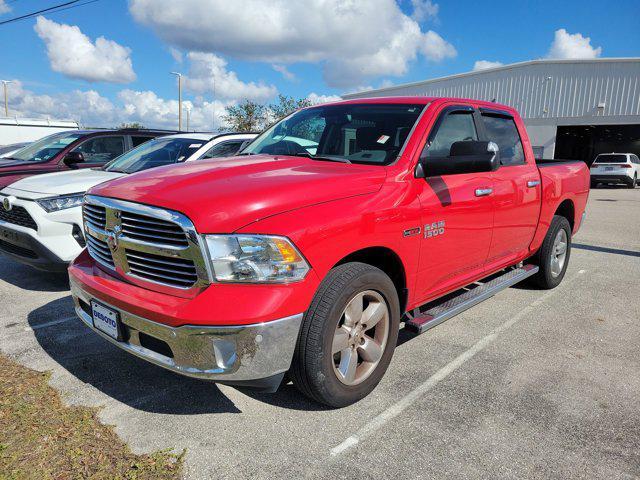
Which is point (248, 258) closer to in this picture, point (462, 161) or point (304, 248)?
point (304, 248)

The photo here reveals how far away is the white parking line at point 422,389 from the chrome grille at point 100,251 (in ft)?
5.56

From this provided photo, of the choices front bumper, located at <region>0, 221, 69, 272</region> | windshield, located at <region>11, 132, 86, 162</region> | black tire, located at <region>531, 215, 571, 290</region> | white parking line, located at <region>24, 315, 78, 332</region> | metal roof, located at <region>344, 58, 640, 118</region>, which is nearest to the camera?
white parking line, located at <region>24, 315, 78, 332</region>

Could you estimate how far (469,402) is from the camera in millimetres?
2992

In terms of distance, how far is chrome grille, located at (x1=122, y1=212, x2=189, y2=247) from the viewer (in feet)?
7.91


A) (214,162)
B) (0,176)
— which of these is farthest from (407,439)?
(0,176)

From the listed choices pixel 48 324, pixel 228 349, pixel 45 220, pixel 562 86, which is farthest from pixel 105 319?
pixel 562 86

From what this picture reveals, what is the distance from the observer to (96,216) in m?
2.95

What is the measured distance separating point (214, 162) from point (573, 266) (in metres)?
5.41

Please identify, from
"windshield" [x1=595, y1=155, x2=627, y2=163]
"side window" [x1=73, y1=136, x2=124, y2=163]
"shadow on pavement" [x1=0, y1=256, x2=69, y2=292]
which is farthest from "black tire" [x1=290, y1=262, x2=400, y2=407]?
"windshield" [x1=595, y1=155, x2=627, y2=163]

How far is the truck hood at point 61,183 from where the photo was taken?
196 inches

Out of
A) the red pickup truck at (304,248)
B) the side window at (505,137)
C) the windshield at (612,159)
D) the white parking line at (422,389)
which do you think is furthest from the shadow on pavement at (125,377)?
the windshield at (612,159)

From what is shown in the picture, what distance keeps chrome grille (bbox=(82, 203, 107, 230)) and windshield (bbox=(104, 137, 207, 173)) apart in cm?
306

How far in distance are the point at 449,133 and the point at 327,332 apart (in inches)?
77.3

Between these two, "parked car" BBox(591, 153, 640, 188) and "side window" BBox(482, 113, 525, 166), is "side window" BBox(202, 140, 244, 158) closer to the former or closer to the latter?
"side window" BBox(482, 113, 525, 166)
